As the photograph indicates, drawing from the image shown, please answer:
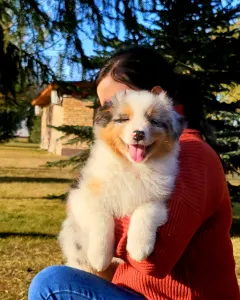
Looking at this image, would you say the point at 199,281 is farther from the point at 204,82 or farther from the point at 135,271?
the point at 204,82

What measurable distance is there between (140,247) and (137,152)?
0.37 m

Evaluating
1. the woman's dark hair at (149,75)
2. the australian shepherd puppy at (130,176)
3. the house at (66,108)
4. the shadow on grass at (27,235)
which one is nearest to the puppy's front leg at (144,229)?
the australian shepherd puppy at (130,176)

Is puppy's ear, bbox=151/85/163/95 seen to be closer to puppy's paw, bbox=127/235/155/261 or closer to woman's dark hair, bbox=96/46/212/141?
woman's dark hair, bbox=96/46/212/141

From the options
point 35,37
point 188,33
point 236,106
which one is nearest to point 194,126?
point 35,37

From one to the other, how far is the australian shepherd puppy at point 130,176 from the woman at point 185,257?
0.17ft

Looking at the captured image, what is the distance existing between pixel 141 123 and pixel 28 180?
13.7 metres

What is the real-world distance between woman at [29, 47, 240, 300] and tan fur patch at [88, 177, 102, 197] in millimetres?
157

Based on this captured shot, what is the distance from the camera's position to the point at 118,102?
2.10m

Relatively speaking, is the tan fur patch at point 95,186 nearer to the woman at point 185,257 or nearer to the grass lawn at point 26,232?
the woman at point 185,257

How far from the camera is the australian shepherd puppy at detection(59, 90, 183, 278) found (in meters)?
1.91

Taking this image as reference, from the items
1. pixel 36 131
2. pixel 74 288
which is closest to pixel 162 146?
pixel 74 288

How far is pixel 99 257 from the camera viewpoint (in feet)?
6.39

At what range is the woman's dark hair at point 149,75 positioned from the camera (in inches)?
98.4

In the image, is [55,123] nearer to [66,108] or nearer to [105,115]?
[66,108]
